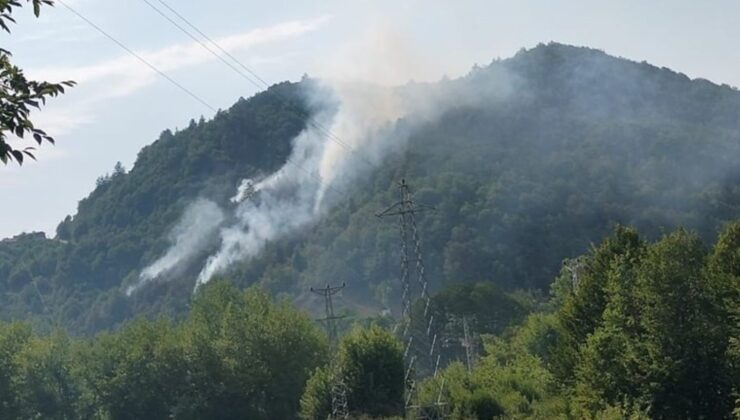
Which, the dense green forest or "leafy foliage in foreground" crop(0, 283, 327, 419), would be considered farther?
"leafy foliage in foreground" crop(0, 283, 327, 419)

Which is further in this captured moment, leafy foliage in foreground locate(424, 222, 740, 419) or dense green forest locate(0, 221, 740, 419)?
dense green forest locate(0, 221, 740, 419)

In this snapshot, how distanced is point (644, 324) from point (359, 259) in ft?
475

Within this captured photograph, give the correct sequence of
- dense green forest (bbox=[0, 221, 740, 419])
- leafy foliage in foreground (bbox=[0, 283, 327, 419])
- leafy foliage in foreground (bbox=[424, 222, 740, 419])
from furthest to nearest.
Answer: leafy foliage in foreground (bbox=[0, 283, 327, 419]), dense green forest (bbox=[0, 221, 740, 419]), leafy foliage in foreground (bbox=[424, 222, 740, 419])

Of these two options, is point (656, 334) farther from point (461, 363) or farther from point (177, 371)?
point (177, 371)

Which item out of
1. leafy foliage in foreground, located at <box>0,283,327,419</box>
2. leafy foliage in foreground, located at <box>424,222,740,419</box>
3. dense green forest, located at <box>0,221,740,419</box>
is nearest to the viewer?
leafy foliage in foreground, located at <box>424,222,740,419</box>

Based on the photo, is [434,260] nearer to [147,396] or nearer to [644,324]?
[147,396]

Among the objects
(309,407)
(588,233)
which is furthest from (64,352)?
(588,233)

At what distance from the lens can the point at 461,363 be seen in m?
89.8

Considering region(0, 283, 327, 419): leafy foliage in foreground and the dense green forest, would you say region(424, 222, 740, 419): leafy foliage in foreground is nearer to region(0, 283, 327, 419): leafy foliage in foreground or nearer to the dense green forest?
the dense green forest

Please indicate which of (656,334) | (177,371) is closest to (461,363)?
(177,371)

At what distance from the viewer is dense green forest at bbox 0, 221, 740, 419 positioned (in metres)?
51.3

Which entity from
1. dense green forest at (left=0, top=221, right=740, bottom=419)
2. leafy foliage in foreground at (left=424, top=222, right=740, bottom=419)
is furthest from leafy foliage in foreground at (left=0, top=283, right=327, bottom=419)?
leafy foliage in foreground at (left=424, top=222, right=740, bottom=419)

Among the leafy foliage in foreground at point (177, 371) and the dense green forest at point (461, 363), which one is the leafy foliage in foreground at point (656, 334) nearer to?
the dense green forest at point (461, 363)

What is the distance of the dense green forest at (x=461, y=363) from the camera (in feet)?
168
